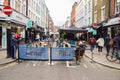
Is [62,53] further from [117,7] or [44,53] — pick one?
[117,7]

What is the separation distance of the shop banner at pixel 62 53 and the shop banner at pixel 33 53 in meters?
0.58

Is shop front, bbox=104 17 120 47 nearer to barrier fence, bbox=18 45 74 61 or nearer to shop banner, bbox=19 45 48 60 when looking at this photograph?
barrier fence, bbox=18 45 74 61

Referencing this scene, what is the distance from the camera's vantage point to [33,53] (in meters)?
17.1

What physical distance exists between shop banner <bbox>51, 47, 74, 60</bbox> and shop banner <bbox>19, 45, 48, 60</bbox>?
583mm

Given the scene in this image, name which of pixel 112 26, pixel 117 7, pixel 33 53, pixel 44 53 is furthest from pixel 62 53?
pixel 117 7

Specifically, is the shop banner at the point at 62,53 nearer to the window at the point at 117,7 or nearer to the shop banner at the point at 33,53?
the shop banner at the point at 33,53

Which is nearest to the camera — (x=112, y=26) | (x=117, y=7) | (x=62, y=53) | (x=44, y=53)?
(x=62, y=53)

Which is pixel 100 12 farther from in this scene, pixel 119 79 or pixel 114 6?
pixel 119 79

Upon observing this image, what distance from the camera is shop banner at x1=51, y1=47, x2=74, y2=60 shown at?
16.8 m

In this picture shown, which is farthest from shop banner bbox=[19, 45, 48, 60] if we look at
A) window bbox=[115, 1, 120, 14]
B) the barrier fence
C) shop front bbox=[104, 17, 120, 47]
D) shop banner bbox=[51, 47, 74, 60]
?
window bbox=[115, 1, 120, 14]

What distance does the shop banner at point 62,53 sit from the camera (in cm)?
1683

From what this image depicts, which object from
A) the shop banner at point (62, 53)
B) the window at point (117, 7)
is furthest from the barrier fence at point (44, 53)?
the window at point (117, 7)

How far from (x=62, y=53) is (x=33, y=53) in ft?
6.22

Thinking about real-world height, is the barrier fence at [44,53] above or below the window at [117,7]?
below
